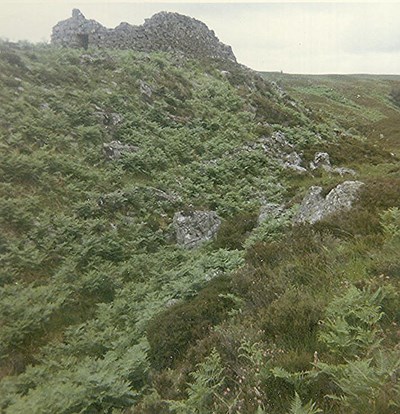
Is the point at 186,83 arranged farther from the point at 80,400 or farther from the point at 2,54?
the point at 80,400

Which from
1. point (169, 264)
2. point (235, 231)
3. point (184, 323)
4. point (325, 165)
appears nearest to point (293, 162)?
point (325, 165)

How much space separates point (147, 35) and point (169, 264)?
104 feet

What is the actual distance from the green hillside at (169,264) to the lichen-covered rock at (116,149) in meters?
0.10

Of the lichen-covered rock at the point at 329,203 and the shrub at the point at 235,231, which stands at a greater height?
the lichen-covered rock at the point at 329,203

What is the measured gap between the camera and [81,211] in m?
13.5

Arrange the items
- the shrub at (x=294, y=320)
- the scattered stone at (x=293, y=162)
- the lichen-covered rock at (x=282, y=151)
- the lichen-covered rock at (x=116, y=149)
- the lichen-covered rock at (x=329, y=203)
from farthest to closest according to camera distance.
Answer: the lichen-covered rock at (x=282, y=151)
the scattered stone at (x=293, y=162)
the lichen-covered rock at (x=116, y=149)
the lichen-covered rock at (x=329, y=203)
the shrub at (x=294, y=320)

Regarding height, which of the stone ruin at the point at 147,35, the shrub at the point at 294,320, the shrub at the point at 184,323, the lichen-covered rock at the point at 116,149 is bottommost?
the shrub at the point at 184,323

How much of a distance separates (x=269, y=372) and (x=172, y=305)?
408cm

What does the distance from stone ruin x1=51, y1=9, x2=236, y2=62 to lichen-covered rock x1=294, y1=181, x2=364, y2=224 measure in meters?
28.3

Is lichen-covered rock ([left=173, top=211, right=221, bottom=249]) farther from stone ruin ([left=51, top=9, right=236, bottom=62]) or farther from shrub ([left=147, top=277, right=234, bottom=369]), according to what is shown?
stone ruin ([left=51, top=9, right=236, bottom=62])

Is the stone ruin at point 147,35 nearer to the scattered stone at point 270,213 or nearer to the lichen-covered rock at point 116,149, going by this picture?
the lichen-covered rock at point 116,149

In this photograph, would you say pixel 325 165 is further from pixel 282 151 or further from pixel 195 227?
pixel 195 227

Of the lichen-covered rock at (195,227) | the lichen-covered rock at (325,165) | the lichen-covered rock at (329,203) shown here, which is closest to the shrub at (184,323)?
the lichen-covered rock at (329,203)

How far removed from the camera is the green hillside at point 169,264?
16.6 feet
